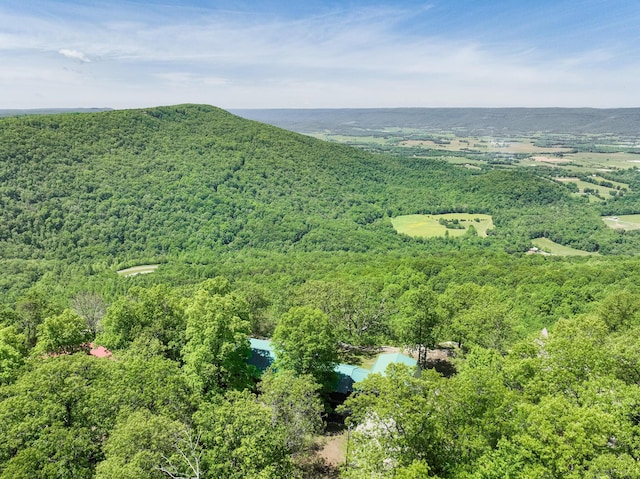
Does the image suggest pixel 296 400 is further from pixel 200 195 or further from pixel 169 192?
pixel 169 192

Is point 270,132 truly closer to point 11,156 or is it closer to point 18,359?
point 11,156

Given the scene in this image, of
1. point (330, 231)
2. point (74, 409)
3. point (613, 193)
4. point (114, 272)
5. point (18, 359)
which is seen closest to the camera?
point (74, 409)

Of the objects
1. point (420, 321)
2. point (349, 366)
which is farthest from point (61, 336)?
point (420, 321)

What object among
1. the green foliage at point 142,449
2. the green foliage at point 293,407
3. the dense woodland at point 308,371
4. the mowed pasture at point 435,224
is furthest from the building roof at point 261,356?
the mowed pasture at point 435,224

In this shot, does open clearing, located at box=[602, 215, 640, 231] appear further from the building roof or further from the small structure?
the building roof

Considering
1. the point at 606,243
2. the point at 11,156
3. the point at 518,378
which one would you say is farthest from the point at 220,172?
the point at 518,378

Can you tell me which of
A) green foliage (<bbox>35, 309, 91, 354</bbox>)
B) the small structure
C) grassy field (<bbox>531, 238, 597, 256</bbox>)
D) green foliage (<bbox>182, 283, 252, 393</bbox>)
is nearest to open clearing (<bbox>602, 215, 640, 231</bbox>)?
grassy field (<bbox>531, 238, 597, 256</bbox>)
